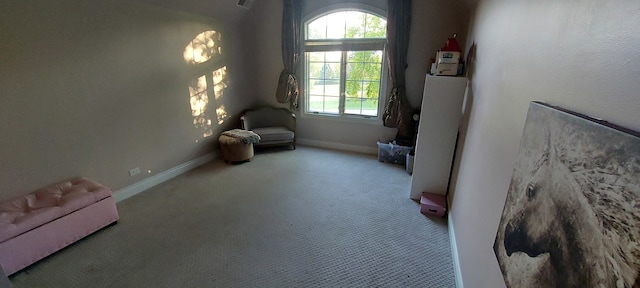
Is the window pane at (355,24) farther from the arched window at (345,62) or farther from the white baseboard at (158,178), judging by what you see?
the white baseboard at (158,178)

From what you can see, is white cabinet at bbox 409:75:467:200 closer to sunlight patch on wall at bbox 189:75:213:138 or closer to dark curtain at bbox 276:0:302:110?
dark curtain at bbox 276:0:302:110

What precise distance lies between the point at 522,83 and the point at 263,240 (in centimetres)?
210

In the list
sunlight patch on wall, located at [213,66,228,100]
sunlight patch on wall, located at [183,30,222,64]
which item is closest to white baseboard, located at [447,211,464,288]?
sunlight patch on wall, located at [213,66,228,100]

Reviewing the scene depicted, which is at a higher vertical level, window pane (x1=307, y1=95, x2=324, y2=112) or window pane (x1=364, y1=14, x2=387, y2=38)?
window pane (x1=364, y1=14, x2=387, y2=38)

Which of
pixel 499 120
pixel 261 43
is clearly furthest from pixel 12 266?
pixel 261 43

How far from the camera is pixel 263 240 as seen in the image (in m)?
2.22

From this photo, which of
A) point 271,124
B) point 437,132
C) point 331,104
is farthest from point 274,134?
point 437,132

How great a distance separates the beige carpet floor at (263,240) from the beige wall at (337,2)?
125cm

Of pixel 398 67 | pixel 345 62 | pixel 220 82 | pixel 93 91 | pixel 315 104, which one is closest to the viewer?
pixel 93 91

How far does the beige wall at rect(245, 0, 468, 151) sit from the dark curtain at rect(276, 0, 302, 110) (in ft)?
0.51

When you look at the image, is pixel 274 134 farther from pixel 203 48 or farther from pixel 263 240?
pixel 263 240

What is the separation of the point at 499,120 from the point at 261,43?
13.4ft

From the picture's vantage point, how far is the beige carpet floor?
1850 mm

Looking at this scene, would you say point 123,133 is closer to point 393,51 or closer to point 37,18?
point 37,18
